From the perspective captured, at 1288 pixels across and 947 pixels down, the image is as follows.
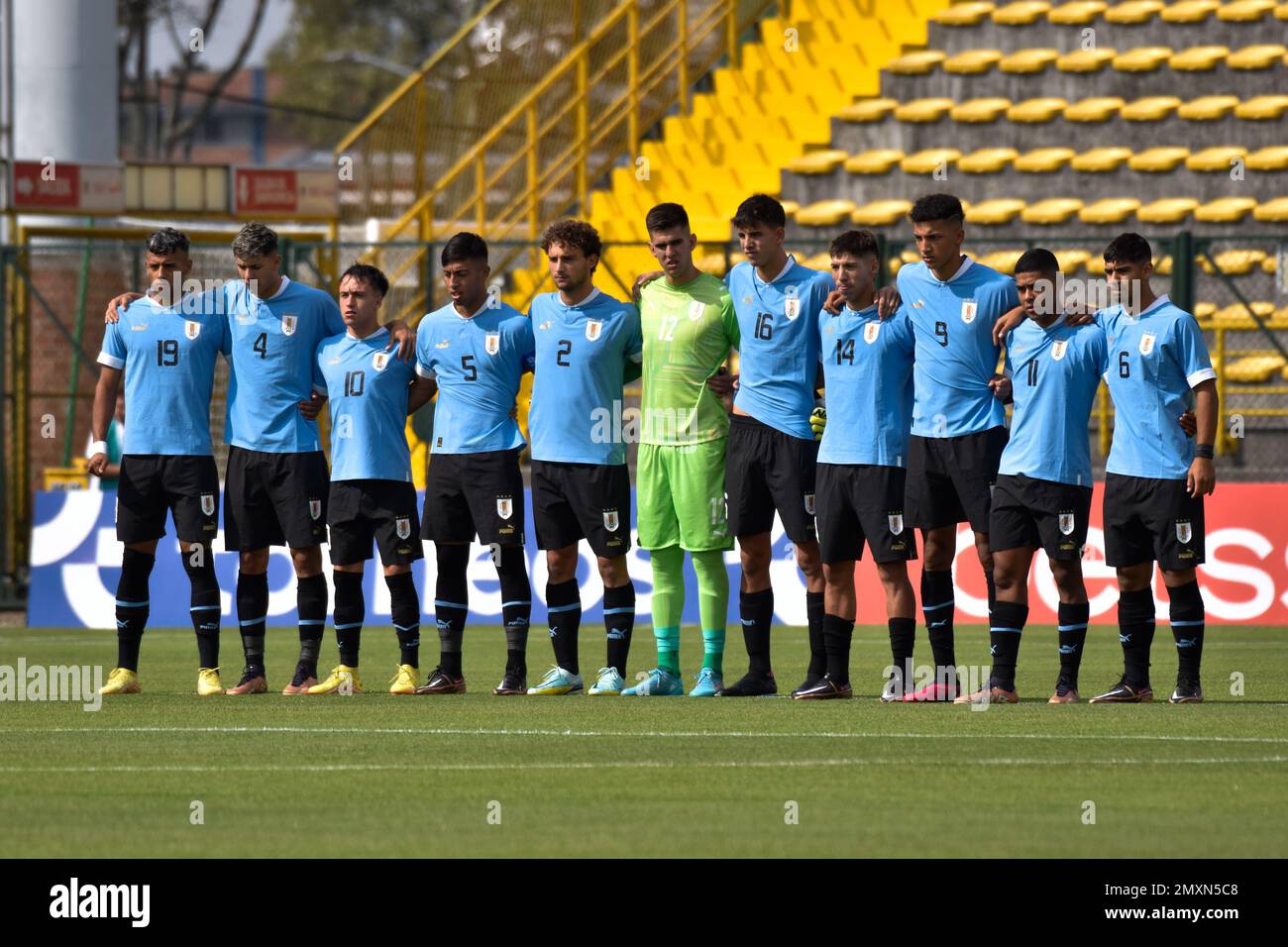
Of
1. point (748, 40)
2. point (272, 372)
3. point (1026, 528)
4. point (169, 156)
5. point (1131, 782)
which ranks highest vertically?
point (169, 156)

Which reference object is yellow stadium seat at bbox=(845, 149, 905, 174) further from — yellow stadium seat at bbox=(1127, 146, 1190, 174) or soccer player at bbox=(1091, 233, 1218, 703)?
soccer player at bbox=(1091, 233, 1218, 703)

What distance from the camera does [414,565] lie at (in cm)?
1708

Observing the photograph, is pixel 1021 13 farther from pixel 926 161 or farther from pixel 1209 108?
pixel 1209 108

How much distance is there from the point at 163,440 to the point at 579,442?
2102mm

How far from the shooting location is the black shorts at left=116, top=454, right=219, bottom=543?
1129 centimetres

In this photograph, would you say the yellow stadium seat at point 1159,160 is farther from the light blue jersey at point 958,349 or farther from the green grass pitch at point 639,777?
the light blue jersey at point 958,349

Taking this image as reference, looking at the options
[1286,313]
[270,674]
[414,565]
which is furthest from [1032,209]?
[270,674]

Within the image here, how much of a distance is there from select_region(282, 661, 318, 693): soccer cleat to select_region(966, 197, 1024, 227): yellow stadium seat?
488 inches

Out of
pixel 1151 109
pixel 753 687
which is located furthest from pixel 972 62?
pixel 753 687

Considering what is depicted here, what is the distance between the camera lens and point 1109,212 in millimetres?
21859

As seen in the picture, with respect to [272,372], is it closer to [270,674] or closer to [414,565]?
[270,674]

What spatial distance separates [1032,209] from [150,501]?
12.7m

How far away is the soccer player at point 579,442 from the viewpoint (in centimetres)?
1104

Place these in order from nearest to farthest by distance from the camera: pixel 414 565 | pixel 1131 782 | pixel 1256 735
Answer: pixel 1131 782
pixel 1256 735
pixel 414 565
